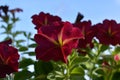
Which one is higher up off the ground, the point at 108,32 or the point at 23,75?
the point at 108,32

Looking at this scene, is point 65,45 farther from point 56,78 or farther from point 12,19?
point 12,19

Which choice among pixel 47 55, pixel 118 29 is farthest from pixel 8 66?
pixel 118 29

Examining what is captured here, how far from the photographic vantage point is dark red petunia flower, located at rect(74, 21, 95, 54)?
1.81m

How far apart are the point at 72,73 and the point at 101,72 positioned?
0.18m

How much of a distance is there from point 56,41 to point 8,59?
26 cm

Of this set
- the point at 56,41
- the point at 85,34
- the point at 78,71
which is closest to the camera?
the point at 56,41

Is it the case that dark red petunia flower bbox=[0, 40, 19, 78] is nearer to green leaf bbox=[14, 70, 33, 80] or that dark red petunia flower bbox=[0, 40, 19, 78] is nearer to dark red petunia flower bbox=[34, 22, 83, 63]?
green leaf bbox=[14, 70, 33, 80]

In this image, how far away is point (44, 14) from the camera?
1957 millimetres

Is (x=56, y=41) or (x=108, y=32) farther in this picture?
(x=108, y=32)

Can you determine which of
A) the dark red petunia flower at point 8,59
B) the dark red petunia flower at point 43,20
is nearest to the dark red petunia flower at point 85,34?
the dark red petunia flower at point 43,20

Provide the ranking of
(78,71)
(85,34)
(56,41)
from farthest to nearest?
(85,34) → (78,71) → (56,41)

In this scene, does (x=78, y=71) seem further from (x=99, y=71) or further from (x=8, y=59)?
(x=8, y=59)

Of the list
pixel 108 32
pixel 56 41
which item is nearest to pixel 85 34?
pixel 108 32

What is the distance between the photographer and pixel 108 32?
75.5 inches
